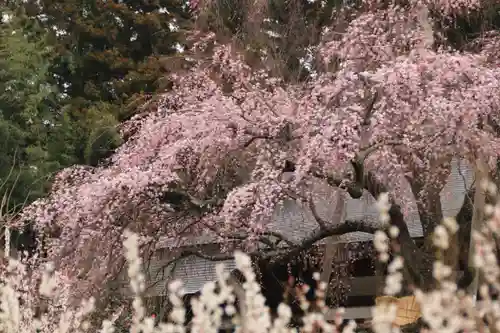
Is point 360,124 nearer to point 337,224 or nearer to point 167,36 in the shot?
point 337,224

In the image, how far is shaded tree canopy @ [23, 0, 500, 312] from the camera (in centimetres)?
505

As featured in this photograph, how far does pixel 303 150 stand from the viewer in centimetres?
515

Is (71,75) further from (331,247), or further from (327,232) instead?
(327,232)

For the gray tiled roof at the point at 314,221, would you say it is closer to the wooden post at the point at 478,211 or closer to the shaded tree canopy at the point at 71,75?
the wooden post at the point at 478,211

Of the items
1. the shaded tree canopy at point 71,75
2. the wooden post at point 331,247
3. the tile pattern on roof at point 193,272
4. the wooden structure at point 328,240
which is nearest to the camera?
the wooden post at point 331,247

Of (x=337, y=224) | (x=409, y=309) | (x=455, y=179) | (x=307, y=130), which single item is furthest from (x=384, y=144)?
(x=455, y=179)

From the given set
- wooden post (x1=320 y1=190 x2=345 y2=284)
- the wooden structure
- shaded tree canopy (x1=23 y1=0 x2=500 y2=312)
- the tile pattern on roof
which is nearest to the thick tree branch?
shaded tree canopy (x1=23 y1=0 x2=500 y2=312)

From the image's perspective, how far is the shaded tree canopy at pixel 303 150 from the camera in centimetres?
505

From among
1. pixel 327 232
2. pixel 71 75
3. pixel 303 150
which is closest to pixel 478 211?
pixel 327 232

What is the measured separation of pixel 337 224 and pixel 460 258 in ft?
3.71

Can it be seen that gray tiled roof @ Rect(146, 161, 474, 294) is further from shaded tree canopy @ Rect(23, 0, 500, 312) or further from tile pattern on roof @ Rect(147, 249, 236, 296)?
shaded tree canopy @ Rect(23, 0, 500, 312)

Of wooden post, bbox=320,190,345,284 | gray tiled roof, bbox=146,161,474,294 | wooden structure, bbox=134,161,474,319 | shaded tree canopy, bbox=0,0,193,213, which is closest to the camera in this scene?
wooden post, bbox=320,190,345,284

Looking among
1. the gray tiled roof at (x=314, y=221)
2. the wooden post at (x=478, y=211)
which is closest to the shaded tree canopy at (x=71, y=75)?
the gray tiled roof at (x=314, y=221)

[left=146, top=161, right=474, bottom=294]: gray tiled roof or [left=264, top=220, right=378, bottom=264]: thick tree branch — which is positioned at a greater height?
[left=146, top=161, right=474, bottom=294]: gray tiled roof
